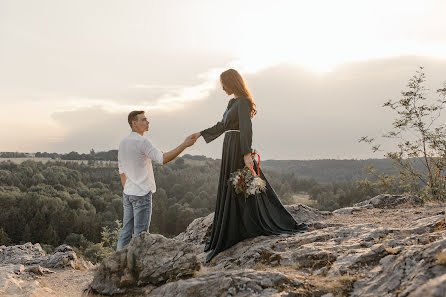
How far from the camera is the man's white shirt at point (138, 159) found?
5980 mm

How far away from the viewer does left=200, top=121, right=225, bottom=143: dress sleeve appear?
22.9 feet

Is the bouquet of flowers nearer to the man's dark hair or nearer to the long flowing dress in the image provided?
the long flowing dress

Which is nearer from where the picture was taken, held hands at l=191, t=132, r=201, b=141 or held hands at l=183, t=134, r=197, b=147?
held hands at l=183, t=134, r=197, b=147

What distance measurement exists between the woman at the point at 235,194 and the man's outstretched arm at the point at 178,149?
0.20 m

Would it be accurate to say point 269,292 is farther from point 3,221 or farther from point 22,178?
point 22,178

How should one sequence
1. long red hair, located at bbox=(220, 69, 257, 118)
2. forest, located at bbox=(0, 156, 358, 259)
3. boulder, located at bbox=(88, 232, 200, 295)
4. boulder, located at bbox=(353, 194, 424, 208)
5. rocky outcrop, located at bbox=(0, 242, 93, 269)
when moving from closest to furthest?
boulder, located at bbox=(88, 232, 200, 295) → long red hair, located at bbox=(220, 69, 257, 118) → rocky outcrop, located at bbox=(0, 242, 93, 269) → boulder, located at bbox=(353, 194, 424, 208) → forest, located at bbox=(0, 156, 358, 259)

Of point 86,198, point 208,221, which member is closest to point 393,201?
point 208,221

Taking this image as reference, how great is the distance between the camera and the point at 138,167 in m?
6.02

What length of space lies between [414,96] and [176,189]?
180 feet

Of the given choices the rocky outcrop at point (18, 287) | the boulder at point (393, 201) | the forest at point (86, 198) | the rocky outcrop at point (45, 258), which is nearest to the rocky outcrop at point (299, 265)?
the rocky outcrop at point (18, 287)

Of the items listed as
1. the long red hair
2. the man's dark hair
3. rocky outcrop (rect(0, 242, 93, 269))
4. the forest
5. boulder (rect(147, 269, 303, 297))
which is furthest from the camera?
the forest

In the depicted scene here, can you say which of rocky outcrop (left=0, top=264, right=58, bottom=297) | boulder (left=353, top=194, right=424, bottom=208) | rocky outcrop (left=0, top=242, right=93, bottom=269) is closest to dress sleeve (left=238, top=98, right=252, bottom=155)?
rocky outcrop (left=0, top=264, right=58, bottom=297)

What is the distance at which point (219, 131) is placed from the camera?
700 cm

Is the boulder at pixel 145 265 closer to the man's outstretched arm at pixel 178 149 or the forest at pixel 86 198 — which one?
the man's outstretched arm at pixel 178 149
